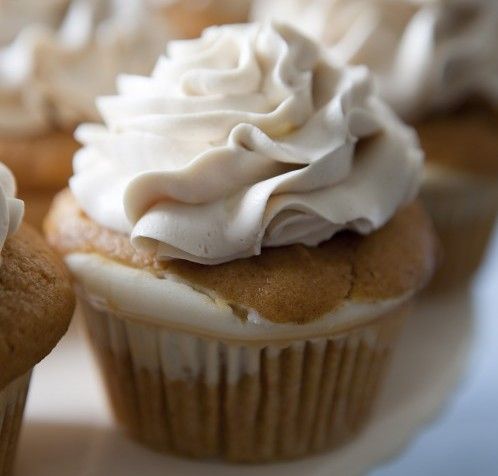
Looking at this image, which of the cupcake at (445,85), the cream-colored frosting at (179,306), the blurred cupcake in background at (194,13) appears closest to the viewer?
the cream-colored frosting at (179,306)

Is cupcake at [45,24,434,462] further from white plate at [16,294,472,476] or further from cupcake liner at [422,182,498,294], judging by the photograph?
cupcake liner at [422,182,498,294]

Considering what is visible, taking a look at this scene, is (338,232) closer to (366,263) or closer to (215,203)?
(366,263)

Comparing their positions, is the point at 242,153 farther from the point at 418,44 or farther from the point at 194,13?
the point at 194,13

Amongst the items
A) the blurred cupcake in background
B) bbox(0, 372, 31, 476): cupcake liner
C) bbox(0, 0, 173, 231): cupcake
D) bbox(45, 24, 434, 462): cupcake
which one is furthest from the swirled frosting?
the blurred cupcake in background

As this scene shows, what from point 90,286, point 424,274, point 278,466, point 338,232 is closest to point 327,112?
point 338,232

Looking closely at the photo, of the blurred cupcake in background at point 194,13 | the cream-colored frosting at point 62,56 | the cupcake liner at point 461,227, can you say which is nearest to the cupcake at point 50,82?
the cream-colored frosting at point 62,56

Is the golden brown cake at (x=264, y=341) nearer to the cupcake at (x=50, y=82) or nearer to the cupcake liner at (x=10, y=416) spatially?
the cupcake liner at (x=10, y=416)
